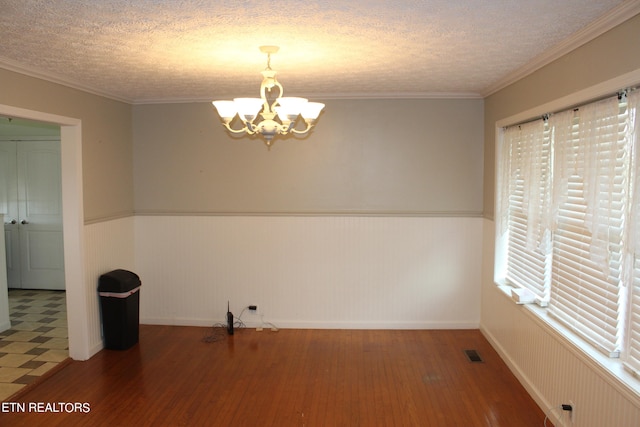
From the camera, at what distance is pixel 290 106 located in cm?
294

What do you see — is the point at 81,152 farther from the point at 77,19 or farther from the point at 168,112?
the point at 77,19

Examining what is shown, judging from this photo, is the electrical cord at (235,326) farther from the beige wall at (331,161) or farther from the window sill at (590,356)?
the window sill at (590,356)

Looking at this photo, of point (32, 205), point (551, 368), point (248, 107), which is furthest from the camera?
point (32, 205)

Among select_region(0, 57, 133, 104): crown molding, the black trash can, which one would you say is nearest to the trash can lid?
the black trash can

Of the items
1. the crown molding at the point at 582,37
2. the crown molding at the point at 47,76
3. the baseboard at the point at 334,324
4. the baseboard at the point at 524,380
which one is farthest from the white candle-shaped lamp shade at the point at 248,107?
the baseboard at the point at 334,324

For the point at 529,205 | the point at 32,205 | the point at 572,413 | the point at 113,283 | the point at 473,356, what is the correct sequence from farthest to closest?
the point at 32,205 → the point at 113,283 → the point at 473,356 → the point at 529,205 → the point at 572,413

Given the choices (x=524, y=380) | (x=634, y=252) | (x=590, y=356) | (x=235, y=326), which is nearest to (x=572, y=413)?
(x=590, y=356)

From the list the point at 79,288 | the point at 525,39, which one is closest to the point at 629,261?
the point at 525,39

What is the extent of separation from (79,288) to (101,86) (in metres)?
1.88

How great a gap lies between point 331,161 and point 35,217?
4534mm

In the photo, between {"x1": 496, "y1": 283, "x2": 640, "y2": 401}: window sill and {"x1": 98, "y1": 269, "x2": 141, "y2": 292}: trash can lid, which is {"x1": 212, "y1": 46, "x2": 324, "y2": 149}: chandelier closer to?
{"x1": 496, "y1": 283, "x2": 640, "y2": 401}: window sill

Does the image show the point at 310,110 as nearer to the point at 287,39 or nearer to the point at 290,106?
the point at 290,106

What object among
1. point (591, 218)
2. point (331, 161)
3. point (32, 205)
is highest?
point (331, 161)

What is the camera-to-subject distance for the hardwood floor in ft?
11.2
